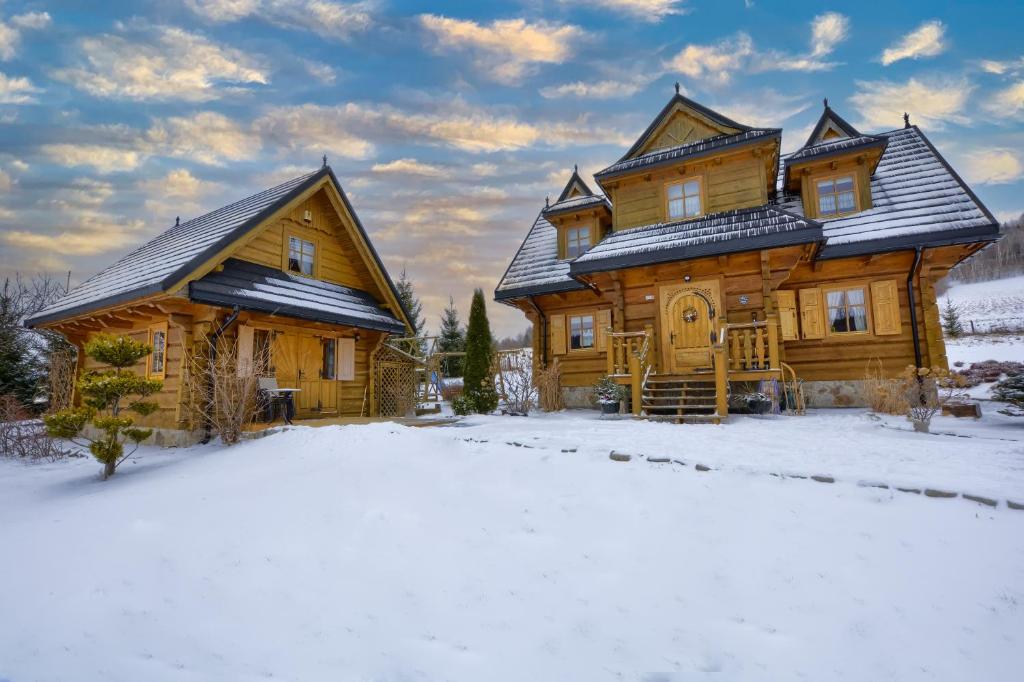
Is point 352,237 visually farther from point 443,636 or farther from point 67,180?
point 443,636

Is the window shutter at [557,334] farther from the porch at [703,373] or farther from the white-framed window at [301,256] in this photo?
the white-framed window at [301,256]

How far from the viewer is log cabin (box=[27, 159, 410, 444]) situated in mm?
9609

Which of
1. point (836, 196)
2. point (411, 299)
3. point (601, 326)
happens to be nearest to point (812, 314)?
point (836, 196)

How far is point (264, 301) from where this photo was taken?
9891 mm

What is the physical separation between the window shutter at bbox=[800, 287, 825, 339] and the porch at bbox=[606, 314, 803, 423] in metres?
1.03

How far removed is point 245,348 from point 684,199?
11.1 metres

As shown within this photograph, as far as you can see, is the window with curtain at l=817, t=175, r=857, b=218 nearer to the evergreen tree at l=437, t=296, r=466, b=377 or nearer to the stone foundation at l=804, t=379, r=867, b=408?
the stone foundation at l=804, t=379, r=867, b=408

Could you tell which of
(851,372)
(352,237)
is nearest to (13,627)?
(352,237)

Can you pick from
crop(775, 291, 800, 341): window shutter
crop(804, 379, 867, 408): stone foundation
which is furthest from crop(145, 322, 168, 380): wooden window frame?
crop(804, 379, 867, 408): stone foundation

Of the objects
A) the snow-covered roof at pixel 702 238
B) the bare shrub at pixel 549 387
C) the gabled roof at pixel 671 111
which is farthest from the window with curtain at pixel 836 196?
the bare shrub at pixel 549 387

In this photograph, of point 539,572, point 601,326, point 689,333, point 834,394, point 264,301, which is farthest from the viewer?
point 601,326

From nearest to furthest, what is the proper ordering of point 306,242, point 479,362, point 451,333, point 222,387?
1. point 222,387
2. point 479,362
3. point 306,242
4. point 451,333

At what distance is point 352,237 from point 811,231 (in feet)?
36.6

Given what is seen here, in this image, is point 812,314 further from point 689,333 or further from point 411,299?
point 411,299
